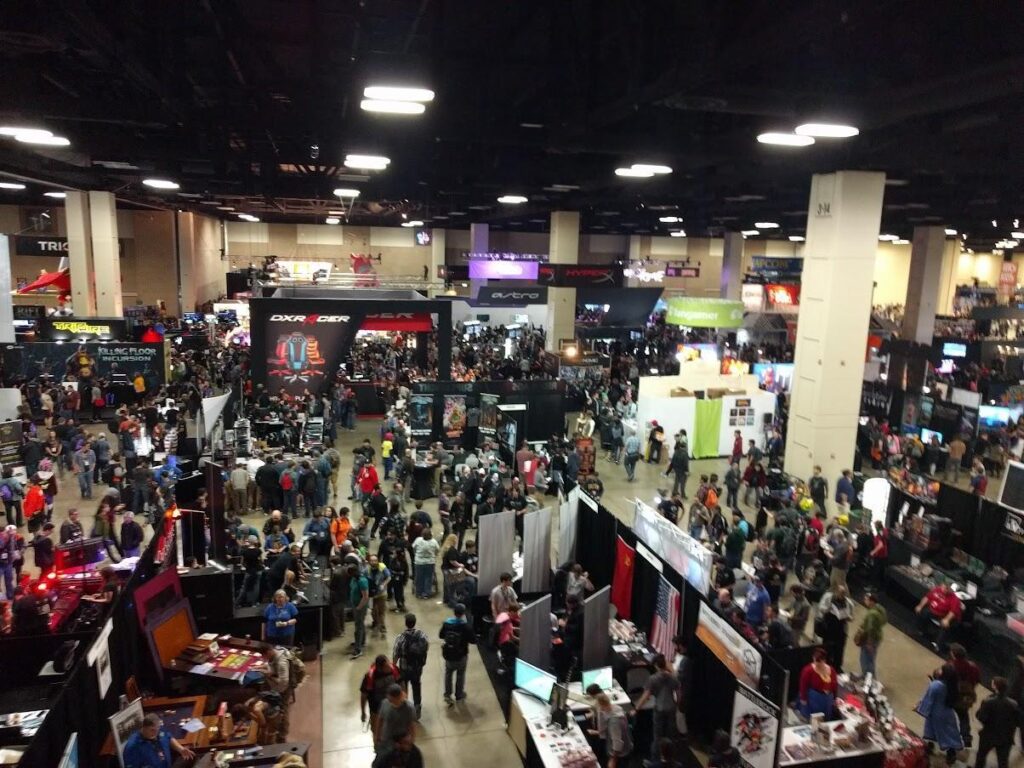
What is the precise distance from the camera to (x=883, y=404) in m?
19.9

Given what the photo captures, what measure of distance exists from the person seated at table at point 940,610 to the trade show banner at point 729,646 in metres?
3.67

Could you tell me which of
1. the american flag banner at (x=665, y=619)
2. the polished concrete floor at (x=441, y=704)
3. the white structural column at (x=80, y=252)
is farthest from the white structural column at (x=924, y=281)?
the white structural column at (x=80, y=252)

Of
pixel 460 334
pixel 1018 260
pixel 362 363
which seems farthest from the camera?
pixel 1018 260

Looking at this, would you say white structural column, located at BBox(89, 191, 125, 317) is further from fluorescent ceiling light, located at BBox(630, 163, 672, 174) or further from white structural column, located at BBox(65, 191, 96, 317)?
fluorescent ceiling light, located at BBox(630, 163, 672, 174)

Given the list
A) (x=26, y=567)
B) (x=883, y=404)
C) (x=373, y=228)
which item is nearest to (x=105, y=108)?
(x=26, y=567)

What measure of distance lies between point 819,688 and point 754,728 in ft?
3.71

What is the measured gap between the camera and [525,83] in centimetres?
930

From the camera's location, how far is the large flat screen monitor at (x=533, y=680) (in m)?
7.23

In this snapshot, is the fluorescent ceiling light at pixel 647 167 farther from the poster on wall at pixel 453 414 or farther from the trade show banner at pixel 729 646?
the poster on wall at pixel 453 414

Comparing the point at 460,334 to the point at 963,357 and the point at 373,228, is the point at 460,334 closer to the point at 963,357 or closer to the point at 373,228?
the point at 373,228

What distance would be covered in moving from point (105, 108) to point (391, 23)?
4.12 meters

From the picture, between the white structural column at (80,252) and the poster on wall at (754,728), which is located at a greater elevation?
the white structural column at (80,252)

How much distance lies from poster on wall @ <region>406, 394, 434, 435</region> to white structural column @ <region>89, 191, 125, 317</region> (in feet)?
41.4

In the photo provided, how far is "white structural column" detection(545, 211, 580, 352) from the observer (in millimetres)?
25578
